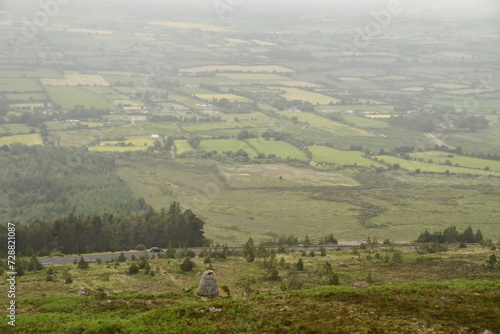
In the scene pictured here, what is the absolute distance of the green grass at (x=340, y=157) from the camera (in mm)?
105500

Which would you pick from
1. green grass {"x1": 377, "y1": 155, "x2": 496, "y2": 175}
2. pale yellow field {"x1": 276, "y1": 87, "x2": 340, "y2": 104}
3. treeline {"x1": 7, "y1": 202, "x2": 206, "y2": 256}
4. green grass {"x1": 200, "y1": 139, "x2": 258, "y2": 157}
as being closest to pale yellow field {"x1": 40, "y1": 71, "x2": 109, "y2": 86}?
pale yellow field {"x1": 276, "y1": 87, "x2": 340, "y2": 104}

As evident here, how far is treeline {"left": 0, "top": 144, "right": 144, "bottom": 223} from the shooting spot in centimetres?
7225

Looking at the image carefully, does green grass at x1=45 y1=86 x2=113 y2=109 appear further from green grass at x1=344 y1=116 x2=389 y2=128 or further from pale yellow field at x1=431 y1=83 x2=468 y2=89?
pale yellow field at x1=431 y1=83 x2=468 y2=89

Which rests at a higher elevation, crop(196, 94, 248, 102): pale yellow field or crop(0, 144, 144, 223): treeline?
crop(196, 94, 248, 102): pale yellow field

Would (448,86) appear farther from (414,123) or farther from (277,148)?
(277,148)

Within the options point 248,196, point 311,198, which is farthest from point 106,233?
point 311,198

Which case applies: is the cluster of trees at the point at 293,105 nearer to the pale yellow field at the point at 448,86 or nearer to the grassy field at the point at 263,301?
the pale yellow field at the point at 448,86

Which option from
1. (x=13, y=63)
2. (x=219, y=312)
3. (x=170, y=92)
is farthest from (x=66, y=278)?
(x=13, y=63)

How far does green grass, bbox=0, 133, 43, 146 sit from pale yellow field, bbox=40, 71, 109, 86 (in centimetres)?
5270

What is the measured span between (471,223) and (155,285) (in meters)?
47.6

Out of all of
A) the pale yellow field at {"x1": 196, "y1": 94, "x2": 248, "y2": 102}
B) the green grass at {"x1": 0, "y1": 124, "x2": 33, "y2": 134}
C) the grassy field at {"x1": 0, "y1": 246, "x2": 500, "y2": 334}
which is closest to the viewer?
the grassy field at {"x1": 0, "y1": 246, "x2": 500, "y2": 334}

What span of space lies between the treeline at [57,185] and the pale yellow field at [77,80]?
66.0m

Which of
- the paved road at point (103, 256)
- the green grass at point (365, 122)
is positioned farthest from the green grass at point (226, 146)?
the paved road at point (103, 256)

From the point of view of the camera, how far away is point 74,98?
472 ft
